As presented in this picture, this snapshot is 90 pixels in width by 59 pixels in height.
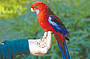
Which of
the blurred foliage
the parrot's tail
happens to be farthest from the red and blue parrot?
the blurred foliage

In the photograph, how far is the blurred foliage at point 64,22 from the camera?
160 centimetres

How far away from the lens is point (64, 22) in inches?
64.4

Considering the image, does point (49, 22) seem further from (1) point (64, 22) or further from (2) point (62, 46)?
(1) point (64, 22)

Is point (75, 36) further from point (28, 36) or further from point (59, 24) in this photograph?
point (59, 24)

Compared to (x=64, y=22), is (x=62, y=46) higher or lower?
lower

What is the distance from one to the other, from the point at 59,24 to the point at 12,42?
0.94ft

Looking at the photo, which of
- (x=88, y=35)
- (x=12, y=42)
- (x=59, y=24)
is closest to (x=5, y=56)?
(x=12, y=42)

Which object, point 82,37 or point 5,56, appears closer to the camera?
point 5,56

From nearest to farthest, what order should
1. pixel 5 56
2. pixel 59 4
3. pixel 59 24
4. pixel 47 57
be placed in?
pixel 5 56 < pixel 59 24 < pixel 47 57 < pixel 59 4

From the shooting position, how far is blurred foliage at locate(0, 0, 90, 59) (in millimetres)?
1604

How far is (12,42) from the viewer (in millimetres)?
915

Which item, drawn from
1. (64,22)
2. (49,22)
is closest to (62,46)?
(49,22)

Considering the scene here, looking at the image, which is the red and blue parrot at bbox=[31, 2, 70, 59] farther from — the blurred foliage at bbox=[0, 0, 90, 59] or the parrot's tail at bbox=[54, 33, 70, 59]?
the blurred foliage at bbox=[0, 0, 90, 59]

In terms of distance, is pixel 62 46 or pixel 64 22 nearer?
pixel 62 46
